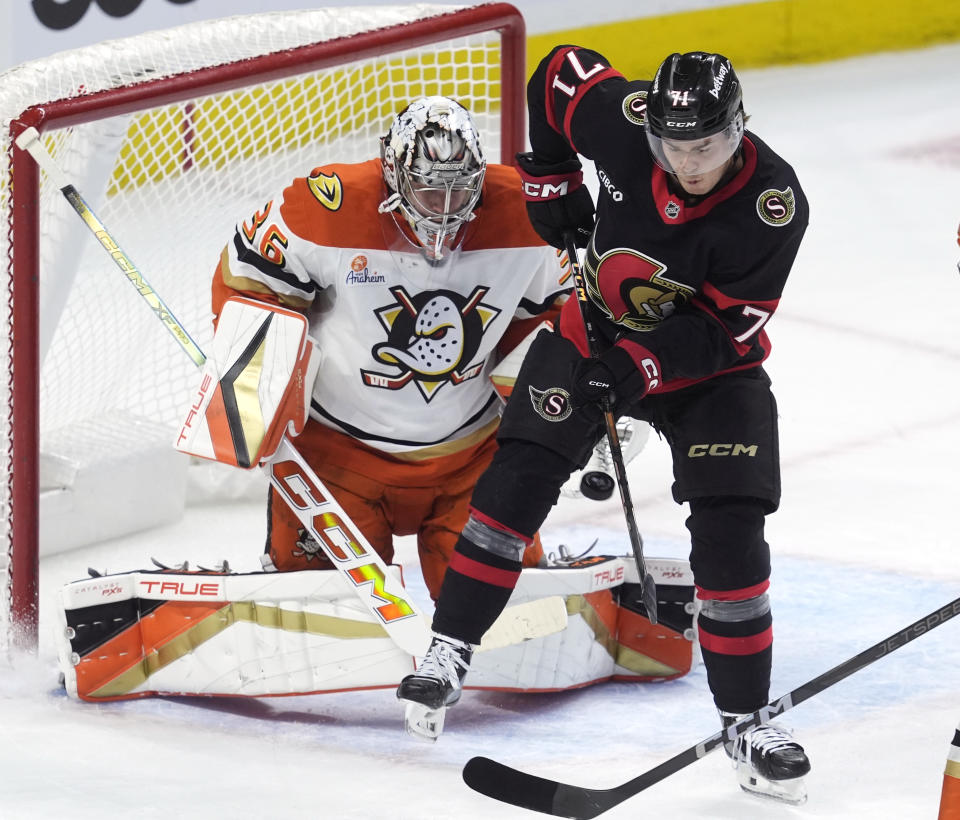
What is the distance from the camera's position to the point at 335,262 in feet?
9.00

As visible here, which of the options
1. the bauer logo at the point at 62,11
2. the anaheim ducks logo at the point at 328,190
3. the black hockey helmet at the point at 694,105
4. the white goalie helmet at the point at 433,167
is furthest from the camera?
the bauer logo at the point at 62,11

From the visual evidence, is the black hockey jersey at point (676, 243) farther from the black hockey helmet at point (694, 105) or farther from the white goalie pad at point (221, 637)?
the white goalie pad at point (221, 637)

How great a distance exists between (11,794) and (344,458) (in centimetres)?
84

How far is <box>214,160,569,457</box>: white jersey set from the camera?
8.96 feet

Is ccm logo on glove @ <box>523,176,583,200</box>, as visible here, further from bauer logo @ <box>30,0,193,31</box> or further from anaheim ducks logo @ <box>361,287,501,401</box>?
bauer logo @ <box>30,0,193,31</box>

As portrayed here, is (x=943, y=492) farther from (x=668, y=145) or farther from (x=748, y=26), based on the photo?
(x=748, y=26)

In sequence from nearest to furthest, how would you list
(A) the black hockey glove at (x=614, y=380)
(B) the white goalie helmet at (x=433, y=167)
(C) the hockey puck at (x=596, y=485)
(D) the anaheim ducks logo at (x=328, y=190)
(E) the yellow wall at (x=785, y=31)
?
1. (A) the black hockey glove at (x=614, y=380)
2. (B) the white goalie helmet at (x=433, y=167)
3. (D) the anaheim ducks logo at (x=328, y=190)
4. (C) the hockey puck at (x=596, y=485)
5. (E) the yellow wall at (x=785, y=31)

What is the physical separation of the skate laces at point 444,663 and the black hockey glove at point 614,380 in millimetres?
435

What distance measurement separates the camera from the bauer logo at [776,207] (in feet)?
7.41

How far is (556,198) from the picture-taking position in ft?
8.52

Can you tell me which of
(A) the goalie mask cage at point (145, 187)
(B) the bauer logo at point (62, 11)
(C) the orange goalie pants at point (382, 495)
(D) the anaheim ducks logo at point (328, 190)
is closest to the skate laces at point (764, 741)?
(C) the orange goalie pants at point (382, 495)

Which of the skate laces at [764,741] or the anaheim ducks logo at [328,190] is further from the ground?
the anaheim ducks logo at [328,190]

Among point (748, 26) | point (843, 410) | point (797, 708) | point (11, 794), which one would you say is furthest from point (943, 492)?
point (748, 26)

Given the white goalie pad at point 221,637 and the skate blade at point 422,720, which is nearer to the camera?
the skate blade at point 422,720
